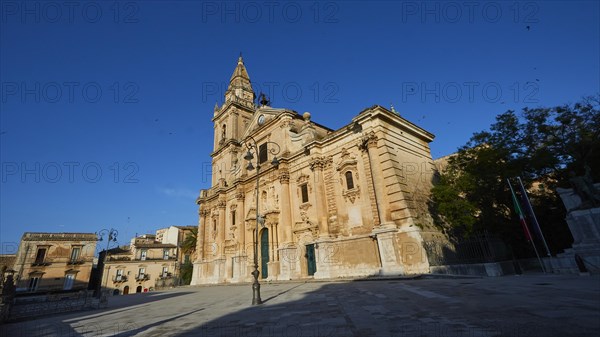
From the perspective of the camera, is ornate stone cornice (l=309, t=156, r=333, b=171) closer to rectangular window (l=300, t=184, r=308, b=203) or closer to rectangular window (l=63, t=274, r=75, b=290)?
rectangular window (l=300, t=184, r=308, b=203)

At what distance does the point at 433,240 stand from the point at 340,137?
831 cm

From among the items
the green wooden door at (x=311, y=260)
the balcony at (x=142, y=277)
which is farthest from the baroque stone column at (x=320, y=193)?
the balcony at (x=142, y=277)

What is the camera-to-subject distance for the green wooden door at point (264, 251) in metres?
21.6

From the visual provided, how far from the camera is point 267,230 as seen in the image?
880 inches

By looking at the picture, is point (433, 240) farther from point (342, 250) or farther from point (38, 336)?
point (38, 336)

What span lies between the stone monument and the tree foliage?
12.1 feet

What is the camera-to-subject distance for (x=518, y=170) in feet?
50.2

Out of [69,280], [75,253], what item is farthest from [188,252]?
[69,280]

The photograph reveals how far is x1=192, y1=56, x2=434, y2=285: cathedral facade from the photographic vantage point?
14.5m

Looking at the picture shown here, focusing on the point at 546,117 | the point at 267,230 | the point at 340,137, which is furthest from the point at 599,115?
the point at 267,230

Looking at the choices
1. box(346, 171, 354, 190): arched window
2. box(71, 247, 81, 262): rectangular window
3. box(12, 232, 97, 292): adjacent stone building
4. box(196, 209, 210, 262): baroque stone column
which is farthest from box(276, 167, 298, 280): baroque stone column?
box(71, 247, 81, 262): rectangular window

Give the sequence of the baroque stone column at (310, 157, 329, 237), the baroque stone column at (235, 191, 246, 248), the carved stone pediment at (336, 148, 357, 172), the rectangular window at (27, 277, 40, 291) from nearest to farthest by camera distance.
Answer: the carved stone pediment at (336, 148, 357, 172) < the baroque stone column at (310, 157, 329, 237) < the baroque stone column at (235, 191, 246, 248) < the rectangular window at (27, 277, 40, 291)

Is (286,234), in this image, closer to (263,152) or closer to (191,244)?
(263,152)

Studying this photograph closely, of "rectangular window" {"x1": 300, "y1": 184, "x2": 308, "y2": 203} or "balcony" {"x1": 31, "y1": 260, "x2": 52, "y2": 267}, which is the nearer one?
"rectangular window" {"x1": 300, "y1": 184, "x2": 308, "y2": 203}
